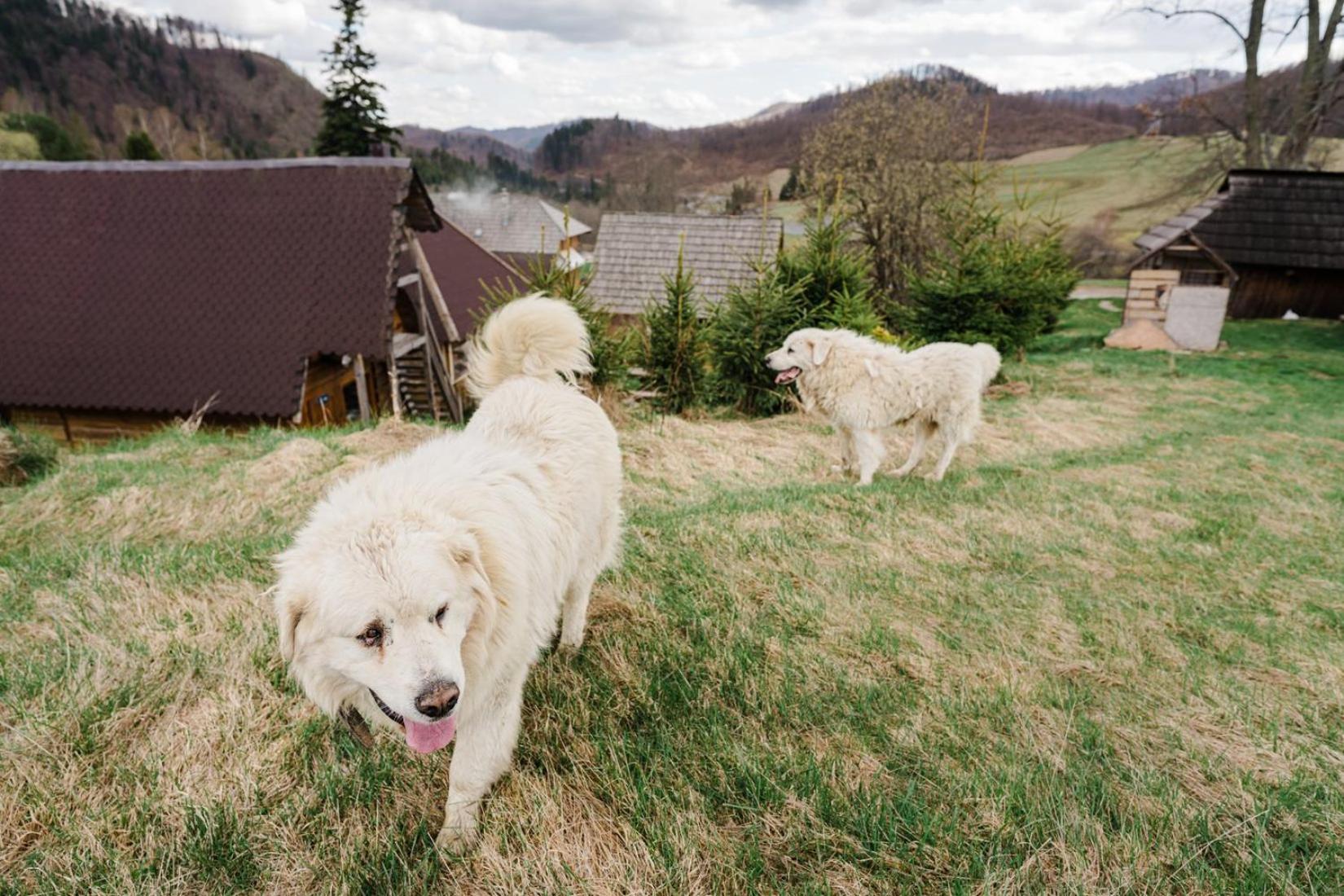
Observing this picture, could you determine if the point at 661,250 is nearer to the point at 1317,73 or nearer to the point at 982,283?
the point at 982,283

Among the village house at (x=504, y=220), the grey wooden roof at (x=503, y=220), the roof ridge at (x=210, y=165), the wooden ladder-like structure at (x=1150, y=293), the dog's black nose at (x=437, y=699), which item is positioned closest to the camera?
the dog's black nose at (x=437, y=699)

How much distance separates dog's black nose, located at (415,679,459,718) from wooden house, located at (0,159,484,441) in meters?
12.8

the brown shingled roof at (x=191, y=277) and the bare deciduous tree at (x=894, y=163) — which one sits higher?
the bare deciduous tree at (x=894, y=163)

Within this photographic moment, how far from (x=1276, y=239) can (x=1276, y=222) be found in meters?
0.69

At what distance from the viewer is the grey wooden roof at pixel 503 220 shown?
50.5m

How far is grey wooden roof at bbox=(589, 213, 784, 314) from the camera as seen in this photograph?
22219mm

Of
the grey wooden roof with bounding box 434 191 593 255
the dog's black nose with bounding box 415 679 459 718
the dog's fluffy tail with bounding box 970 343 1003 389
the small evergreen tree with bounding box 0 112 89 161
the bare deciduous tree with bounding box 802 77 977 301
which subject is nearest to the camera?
the dog's black nose with bounding box 415 679 459 718

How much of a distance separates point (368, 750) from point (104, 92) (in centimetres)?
14459

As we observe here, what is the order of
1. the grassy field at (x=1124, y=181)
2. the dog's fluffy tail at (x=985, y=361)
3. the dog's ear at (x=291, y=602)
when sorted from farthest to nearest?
1. the grassy field at (x=1124, y=181)
2. the dog's fluffy tail at (x=985, y=361)
3. the dog's ear at (x=291, y=602)

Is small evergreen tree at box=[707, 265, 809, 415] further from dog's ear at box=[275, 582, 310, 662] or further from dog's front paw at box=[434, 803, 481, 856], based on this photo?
dog's ear at box=[275, 582, 310, 662]

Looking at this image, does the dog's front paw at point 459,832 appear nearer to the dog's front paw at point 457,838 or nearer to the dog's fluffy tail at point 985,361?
the dog's front paw at point 457,838

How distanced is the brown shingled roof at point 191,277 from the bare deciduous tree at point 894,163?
14.5 meters

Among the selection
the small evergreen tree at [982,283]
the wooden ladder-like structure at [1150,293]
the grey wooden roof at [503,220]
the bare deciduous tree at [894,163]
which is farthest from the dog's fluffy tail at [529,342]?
the grey wooden roof at [503,220]

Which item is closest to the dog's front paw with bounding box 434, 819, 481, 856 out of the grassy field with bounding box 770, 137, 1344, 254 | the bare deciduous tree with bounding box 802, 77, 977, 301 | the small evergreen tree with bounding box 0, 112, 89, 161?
the bare deciduous tree with bounding box 802, 77, 977, 301
